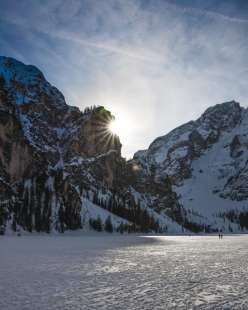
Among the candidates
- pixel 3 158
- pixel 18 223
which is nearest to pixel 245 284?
pixel 18 223

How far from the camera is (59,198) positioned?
6678 inches

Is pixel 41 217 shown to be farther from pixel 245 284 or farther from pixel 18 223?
pixel 245 284

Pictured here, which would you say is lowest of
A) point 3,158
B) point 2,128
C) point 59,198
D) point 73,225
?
point 73,225

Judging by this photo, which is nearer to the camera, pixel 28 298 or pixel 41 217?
pixel 28 298

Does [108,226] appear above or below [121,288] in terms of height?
below

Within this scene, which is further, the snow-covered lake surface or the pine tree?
the pine tree

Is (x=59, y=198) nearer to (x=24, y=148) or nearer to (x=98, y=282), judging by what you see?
(x=24, y=148)

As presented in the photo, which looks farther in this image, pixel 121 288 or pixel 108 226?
pixel 108 226

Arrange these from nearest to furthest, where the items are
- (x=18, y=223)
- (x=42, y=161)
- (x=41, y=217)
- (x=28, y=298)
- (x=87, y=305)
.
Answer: (x=87, y=305)
(x=28, y=298)
(x=18, y=223)
(x=41, y=217)
(x=42, y=161)

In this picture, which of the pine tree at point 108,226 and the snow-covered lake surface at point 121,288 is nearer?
the snow-covered lake surface at point 121,288

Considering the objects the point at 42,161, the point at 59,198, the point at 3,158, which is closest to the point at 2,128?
the point at 3,158

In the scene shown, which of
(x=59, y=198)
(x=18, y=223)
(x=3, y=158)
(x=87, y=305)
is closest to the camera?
(x=87, y=305)

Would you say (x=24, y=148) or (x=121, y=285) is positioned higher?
(x=24, y=148)

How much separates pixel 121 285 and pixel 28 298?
18.6 ft
